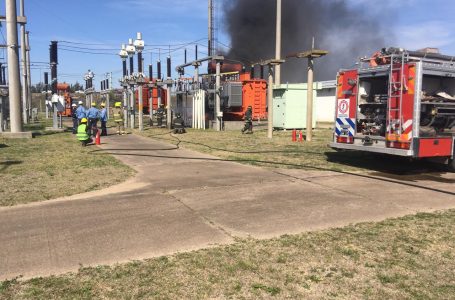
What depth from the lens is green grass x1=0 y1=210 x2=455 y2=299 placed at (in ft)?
12.2

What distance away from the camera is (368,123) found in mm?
10492

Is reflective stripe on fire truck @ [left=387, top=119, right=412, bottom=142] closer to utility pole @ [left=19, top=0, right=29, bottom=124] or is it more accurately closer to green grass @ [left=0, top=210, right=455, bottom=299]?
green grass @ [left=0, top=210, right=455, bottom=299]

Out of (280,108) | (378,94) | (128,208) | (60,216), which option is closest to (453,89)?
(378,94)

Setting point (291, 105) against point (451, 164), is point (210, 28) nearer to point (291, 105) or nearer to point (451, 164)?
point (291, 105)

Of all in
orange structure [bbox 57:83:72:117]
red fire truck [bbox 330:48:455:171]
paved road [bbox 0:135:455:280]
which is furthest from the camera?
orange structure [bbox 57:83:72:117]

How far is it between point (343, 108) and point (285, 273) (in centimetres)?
747

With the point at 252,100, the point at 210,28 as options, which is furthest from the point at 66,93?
the point at 252,100

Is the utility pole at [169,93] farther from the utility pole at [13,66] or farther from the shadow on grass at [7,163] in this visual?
the shadow on grass at [7,163]

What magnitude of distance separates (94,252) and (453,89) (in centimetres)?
911

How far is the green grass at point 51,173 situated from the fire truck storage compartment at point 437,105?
660 cm

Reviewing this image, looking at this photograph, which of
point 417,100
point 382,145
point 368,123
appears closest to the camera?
point 417,100

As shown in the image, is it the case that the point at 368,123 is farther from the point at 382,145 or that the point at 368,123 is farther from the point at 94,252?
the point at 94,252

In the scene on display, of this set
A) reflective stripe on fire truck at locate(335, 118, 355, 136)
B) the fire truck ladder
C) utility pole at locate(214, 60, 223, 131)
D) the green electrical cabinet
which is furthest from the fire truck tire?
utility pole at locate(214, 60, 223, 131)

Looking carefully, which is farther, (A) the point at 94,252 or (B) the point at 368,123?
(B) the point at 368,123
